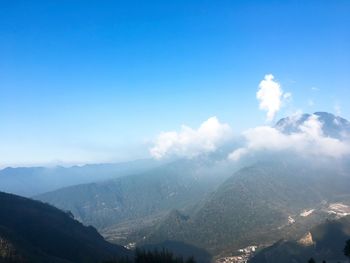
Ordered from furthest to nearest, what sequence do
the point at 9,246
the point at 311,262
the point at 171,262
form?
the point at 9,246
the point at 171,262
the point at 311,262

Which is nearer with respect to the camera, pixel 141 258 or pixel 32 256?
pixel 141 258

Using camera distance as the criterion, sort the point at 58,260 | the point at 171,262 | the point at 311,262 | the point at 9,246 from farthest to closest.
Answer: the point at 58,260
the point at 9,246
the point at 171,262
the point at 311,262

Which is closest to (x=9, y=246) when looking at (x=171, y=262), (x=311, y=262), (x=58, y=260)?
(x=58, y=260)

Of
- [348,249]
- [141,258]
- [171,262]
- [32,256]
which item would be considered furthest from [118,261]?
[348,249]

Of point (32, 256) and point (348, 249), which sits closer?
point (348, 249)

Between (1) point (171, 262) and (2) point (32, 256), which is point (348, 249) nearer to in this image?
(1) point (171, 262)

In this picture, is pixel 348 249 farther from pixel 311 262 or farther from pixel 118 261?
pixel 118 261

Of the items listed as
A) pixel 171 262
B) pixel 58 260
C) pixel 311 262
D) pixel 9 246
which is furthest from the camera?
pixel 58 260

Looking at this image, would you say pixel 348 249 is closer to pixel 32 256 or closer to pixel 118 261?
pixel 118 261
